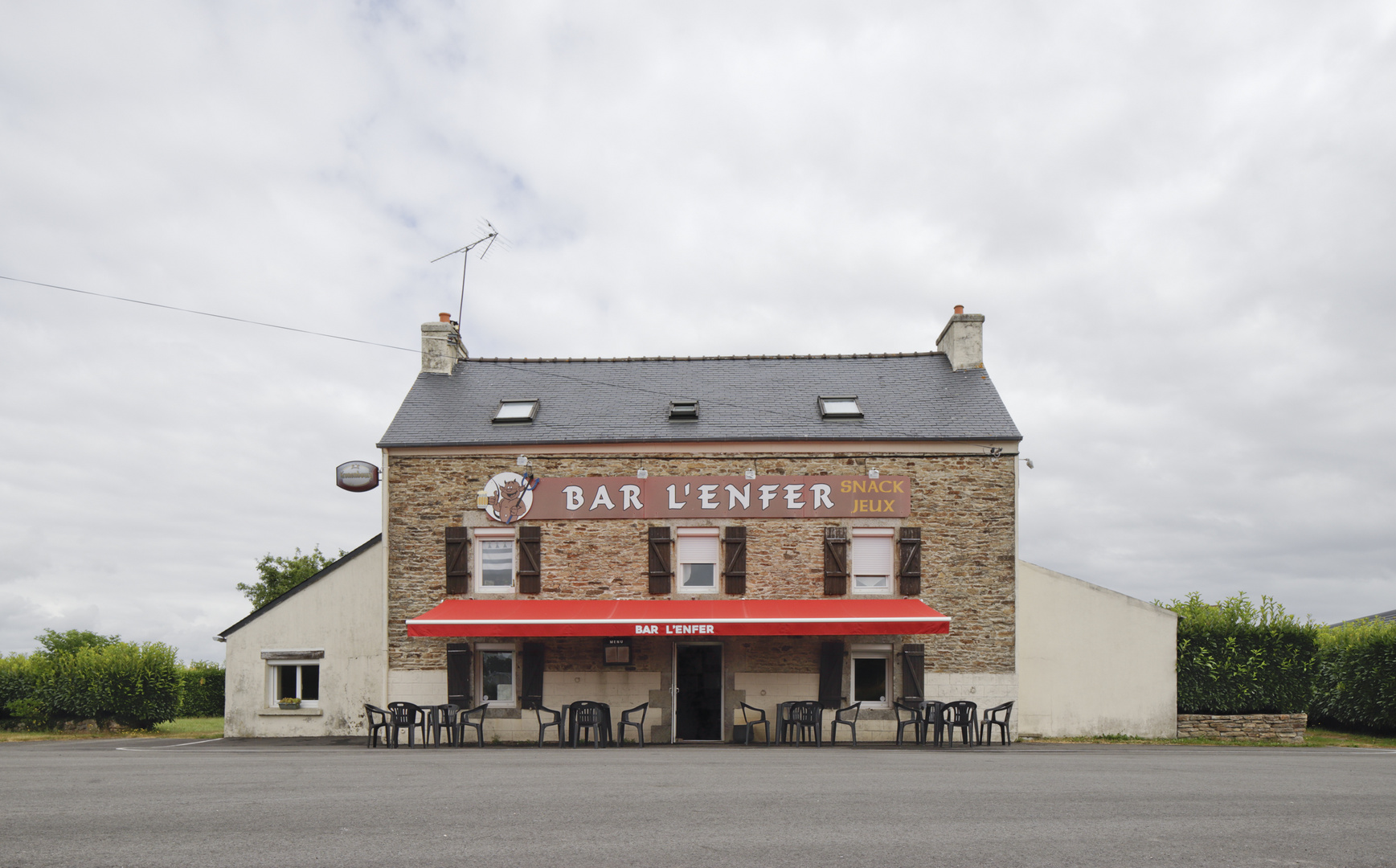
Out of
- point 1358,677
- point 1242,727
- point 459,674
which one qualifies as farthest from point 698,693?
point 1358,677

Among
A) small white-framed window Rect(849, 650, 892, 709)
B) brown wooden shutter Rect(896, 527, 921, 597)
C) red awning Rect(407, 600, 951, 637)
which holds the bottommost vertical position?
Result: small white-framed window Rect(849, 650, 892, 709)

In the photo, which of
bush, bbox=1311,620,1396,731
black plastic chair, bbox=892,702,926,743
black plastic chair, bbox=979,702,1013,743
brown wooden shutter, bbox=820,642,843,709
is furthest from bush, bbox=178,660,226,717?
bush, bbox=1311,620,1396,731

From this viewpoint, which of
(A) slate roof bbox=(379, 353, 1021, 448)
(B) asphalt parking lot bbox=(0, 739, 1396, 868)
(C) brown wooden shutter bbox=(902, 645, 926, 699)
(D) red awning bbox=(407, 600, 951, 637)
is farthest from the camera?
(A) slate roof bbox=(379, 353, 1021, 448)

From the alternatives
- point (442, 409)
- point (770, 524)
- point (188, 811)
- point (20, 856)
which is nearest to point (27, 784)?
point (188, 811)

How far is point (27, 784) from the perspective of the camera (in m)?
9.27

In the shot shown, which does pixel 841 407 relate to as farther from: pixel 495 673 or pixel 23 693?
pixel 23 693

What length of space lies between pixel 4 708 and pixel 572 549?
40.7 ft

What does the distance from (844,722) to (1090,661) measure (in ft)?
16.8

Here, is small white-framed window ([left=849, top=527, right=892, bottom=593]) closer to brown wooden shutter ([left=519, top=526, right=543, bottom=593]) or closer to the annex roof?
brown wooden shutter ([left=519, top=526, right=543, bottom=593])

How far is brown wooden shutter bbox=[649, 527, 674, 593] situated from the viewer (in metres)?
16.5

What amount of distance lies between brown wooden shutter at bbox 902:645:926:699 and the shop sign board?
2367mm

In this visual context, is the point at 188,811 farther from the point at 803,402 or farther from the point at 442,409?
the point at 803,402

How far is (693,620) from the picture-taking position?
15219 mm

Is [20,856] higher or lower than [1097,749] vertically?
A: higher
